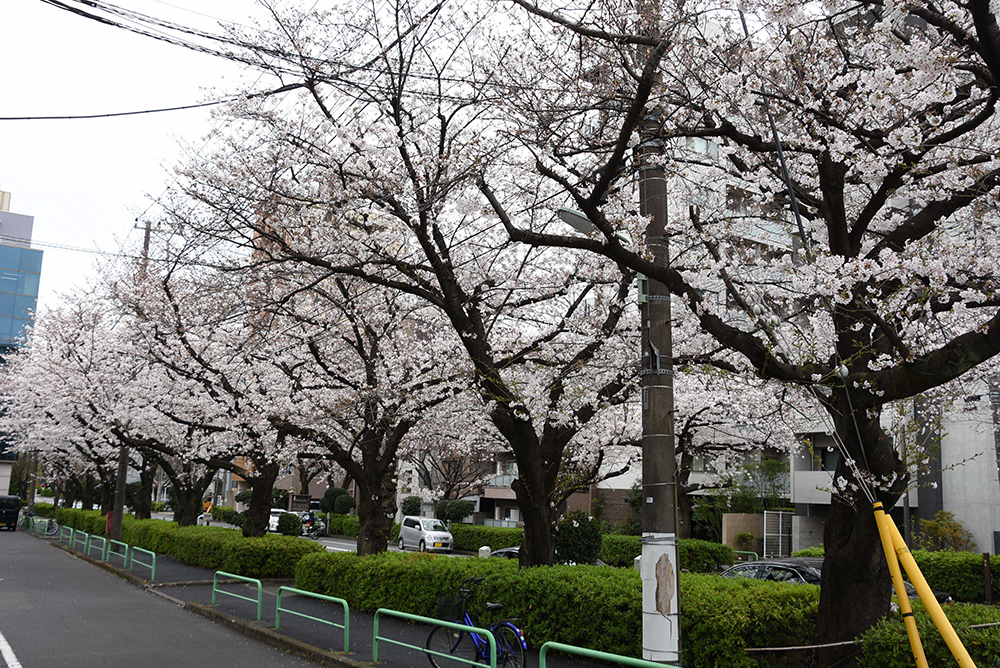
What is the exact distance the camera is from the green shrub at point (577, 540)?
21609 mm

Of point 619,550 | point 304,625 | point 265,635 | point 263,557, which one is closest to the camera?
point 265,635

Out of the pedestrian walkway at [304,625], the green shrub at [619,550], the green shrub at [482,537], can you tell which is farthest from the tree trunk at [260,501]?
the green shrub at [619,550]

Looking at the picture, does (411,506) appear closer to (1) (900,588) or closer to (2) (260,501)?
(2) (260,501)

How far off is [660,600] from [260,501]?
1693 centimetres

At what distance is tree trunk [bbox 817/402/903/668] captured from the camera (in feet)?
21.1

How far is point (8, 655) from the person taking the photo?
9.16 meters

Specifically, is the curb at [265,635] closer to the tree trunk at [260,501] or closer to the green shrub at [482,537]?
the tree trunk at [260,501]

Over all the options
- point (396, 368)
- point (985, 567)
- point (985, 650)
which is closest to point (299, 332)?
point (396, 368)

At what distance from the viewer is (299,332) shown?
15734 millimetres

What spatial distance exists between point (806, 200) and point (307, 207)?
Result: 6.58 m

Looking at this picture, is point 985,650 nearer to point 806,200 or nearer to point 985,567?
point 806,200

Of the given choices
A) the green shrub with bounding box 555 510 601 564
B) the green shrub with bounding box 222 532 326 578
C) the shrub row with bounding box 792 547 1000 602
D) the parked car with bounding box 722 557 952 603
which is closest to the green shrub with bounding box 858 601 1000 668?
the parked car with bounding box 722 557 952 603

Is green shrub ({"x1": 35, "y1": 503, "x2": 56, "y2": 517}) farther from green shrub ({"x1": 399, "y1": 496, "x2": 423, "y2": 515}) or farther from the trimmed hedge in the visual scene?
the trimmed hedge

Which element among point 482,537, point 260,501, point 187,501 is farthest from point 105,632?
point 482,537
